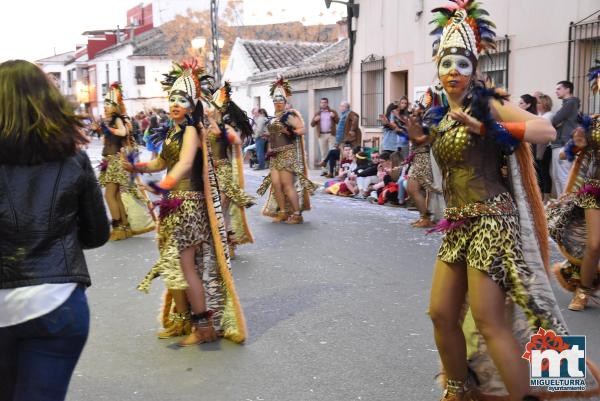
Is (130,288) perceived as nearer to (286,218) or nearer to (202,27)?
(286,218)

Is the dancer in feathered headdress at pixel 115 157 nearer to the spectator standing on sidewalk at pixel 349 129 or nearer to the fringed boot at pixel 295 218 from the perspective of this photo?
the fringed boot at pixel 295 218

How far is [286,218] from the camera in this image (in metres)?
11.0

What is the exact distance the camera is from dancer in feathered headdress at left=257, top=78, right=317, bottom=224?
1052cm

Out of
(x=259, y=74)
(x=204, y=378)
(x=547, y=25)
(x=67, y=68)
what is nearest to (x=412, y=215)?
(x=547, y=25)

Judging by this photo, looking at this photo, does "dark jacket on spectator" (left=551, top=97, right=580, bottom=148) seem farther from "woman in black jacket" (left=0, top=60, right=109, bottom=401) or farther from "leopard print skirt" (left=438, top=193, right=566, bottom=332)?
"woman in black jacket" (left=0, top=60, right=109, bottom=401)

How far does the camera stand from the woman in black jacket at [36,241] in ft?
8.13

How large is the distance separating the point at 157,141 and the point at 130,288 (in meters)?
2.01

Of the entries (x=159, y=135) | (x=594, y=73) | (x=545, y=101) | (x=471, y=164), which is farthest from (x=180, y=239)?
(x=545, y=101)

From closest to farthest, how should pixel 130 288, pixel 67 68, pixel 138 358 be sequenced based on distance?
pixel 138 358
pixel 130 288
pixel 67 68

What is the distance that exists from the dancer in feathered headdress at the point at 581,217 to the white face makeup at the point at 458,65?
95.3 inches

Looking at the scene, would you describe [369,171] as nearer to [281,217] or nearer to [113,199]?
[281,217]

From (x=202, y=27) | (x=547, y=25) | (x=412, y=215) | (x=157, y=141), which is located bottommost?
(x=412, y=215)

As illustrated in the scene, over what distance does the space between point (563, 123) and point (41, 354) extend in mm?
9733

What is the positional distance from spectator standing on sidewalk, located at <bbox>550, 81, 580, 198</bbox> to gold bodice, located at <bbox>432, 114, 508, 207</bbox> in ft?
23.7
